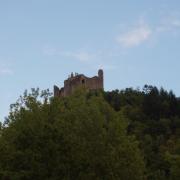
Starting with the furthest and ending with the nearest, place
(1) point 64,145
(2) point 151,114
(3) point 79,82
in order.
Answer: (3) point 79,82, (2) point 151,114, (1) point 64,145

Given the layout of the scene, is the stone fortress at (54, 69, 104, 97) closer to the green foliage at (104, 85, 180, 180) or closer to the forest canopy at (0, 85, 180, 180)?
the green foliage at (104, 85, 180, 180)

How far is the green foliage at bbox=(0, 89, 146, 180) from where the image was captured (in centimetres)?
3319

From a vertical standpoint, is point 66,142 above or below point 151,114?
below

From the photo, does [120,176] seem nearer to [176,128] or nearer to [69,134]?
[69,134]

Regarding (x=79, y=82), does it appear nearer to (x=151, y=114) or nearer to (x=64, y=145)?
(x=151, y=114)

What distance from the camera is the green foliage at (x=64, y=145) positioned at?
3319 centimetres

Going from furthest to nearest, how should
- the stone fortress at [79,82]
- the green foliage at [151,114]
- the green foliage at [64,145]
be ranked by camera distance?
the stone fortress at [79,82], the green foliage at [151,114], the green foliage at [64,145]

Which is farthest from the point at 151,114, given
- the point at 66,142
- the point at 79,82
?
the point at 66,142

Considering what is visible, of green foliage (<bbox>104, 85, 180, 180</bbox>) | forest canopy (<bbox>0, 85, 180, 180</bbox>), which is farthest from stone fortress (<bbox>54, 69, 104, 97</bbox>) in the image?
forest canopy (<bbox>0, 85, 180, 180</bbox>)

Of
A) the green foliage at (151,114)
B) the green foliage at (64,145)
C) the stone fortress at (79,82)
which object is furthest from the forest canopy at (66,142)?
the stone fortress at (79,82)

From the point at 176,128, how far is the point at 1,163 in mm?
72892

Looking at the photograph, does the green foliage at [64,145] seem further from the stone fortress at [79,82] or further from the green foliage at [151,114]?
the stone fortress at [79,82]

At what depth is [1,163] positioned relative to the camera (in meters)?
34.1

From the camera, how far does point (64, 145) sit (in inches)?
1339
